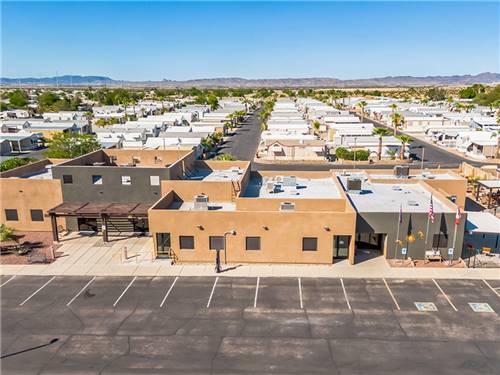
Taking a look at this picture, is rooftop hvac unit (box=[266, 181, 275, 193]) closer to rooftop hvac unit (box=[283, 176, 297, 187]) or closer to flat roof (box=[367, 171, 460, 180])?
rooftop hvac unit (box=[283, 176, 297, 187])

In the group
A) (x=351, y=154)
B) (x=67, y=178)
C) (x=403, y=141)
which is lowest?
(x=351, y=154)

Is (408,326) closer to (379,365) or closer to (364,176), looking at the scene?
(379,365)

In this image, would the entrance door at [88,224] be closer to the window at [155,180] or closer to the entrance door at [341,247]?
the window at [155,180]

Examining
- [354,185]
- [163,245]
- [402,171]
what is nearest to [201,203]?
[163,245]

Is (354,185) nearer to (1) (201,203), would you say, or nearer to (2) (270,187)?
(2) (270,187)

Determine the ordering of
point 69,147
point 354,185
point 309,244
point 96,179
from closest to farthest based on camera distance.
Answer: point 309,244
point 354,185
point 96,179
point 69,147

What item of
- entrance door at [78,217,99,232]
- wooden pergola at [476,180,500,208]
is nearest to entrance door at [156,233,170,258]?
entrance door at [78,217,99,232]
